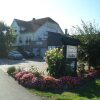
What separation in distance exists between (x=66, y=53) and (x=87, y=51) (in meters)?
4.32

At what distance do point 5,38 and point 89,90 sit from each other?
42.3 meters

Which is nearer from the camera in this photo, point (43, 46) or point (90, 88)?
point (90, 88)

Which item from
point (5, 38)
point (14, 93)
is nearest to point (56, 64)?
point (14, 93)

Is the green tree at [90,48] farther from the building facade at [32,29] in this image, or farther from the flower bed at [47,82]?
the building facade at [32,29]

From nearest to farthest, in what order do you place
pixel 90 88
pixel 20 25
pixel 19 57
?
pixel 90 88 < pixel 19 57 < pixel 20 25

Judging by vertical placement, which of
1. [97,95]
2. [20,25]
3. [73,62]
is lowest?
[97,95]

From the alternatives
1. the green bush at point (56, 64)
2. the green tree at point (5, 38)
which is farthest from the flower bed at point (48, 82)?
the green tree at point (5, 38)

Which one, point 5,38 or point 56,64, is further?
point 5,38

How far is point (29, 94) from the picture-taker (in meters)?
13.5

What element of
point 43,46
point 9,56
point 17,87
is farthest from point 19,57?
point 17,87

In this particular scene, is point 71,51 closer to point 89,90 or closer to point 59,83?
point 59,83

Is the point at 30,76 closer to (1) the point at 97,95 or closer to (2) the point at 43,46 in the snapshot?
(1) the point at 97,95

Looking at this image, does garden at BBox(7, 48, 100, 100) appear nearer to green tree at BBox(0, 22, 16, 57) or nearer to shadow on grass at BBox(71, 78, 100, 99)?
shadow on grass at BBox(71, 78, 100, 99)

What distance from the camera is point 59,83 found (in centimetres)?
1530
